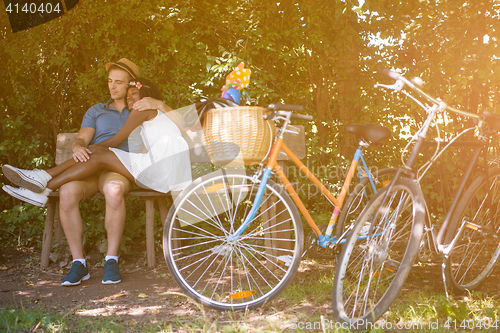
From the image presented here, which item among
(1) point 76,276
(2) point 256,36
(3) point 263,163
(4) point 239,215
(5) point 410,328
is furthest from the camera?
(4) point 239,215

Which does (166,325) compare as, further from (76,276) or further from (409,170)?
(409,170)

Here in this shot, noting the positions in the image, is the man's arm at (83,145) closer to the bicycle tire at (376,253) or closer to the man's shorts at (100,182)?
the man's shorts at (100,182)

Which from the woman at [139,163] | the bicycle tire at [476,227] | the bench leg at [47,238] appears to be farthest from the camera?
the bench leg at [47,238]

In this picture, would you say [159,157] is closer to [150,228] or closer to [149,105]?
[149,105]

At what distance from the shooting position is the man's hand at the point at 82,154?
325cm

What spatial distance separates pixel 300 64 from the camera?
4.11m

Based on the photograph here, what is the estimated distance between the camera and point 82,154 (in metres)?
3.26

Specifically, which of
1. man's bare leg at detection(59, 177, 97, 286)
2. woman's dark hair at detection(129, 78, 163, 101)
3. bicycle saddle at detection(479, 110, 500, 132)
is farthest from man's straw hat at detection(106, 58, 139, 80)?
bicycle saddle at detection(479, 110, 500, 132)

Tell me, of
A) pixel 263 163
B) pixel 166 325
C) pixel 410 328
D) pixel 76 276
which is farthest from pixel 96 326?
pixel 410 328

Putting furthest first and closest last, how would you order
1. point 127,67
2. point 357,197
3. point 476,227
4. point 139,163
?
point 127,67 → point 139,163 → point 357,197 → point 476,227

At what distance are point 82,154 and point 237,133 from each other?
1.48m

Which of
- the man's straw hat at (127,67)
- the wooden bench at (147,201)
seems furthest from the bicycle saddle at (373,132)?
the man's straw hat at (127,67)

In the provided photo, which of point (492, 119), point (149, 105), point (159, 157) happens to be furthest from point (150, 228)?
point (492, 119)

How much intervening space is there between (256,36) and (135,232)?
223 cm
